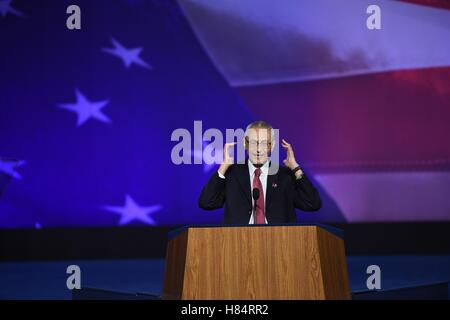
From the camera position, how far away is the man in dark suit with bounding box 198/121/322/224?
4.13m

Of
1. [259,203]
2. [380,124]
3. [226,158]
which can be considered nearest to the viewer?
[226,158]

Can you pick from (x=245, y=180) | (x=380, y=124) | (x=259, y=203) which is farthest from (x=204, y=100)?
(x=259, y=203)

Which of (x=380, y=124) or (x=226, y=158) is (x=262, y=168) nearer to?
(x=226, y=158)

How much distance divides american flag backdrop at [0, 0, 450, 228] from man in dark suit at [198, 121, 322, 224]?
354cm

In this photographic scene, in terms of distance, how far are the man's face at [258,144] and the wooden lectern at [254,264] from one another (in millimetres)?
1194

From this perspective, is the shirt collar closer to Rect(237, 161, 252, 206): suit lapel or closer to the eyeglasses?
Rect(237, 161, 252, 206): suit lapel

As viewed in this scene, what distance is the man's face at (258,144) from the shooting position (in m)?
4.03

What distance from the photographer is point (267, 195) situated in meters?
4.19

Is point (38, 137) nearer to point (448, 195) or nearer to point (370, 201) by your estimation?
point (370, 201)

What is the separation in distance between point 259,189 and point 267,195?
0.10m

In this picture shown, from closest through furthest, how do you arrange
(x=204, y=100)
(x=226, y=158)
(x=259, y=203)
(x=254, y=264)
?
(x=254, y=264) → (x=226, y=158) → (x=259, y=203) → (x=204, y=100)

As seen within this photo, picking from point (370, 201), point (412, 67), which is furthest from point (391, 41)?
point (370, 201)

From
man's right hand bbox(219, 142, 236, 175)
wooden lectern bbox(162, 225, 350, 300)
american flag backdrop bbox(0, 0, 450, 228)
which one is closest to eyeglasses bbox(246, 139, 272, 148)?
man's right hand bbox(219, 142, 236, 175)
